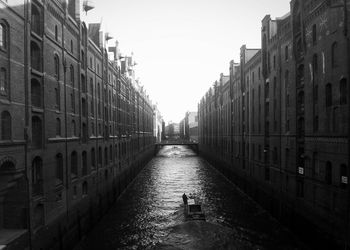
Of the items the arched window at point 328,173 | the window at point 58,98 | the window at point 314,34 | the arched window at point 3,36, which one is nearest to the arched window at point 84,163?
the window at point 58,98

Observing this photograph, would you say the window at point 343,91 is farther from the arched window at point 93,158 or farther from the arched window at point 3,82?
the arched window at point 93,158

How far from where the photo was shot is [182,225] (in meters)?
25.0

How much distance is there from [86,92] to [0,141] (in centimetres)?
1504

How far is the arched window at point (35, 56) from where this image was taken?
60.0 feet

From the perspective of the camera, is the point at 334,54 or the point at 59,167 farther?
the point at 59,167

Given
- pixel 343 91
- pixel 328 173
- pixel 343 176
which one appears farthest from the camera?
pixel 328 173

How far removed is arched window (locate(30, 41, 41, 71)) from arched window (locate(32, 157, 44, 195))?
5.36 metres

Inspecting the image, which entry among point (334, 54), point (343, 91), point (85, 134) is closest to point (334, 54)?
point (334, 54)

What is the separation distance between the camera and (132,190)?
1793 inches

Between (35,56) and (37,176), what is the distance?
696cm

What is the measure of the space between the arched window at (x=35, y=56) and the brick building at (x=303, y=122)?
17822 millimetres

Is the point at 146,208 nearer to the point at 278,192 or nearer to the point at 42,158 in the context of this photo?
the point at 278,192

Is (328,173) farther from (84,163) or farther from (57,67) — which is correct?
(57,67)

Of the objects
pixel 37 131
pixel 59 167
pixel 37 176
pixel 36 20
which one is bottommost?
pixel 37 176
